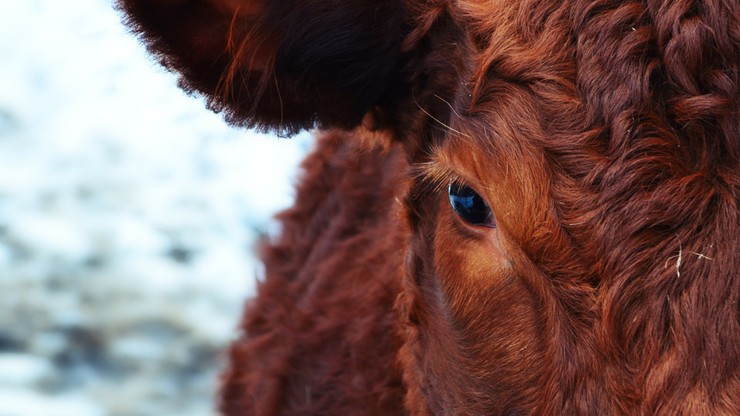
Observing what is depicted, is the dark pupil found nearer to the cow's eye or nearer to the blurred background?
the cow's eye

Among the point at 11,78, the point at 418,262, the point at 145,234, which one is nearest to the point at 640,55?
the point at 418,262

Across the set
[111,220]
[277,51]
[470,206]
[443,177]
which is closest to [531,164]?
[470,206]

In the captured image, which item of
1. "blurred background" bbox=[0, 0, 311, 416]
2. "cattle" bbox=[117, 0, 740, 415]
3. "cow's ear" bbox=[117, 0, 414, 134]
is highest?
"blurred background" bbox=[0, 0, 311, 416]

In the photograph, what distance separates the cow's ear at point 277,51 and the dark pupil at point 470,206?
46 centimetres

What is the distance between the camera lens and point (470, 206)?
2.23 meters

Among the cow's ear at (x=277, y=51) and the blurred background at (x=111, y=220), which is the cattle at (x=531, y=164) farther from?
the blurred background at (x=111, y=220)

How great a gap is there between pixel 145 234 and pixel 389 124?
4538 millimetres

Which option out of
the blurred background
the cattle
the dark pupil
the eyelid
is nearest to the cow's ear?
the cattle

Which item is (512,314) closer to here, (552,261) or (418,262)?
(552,261)

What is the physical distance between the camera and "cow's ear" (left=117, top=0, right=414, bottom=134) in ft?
7.91

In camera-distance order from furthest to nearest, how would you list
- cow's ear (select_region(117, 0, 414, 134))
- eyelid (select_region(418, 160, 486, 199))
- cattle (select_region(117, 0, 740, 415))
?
cow's ear (select_region(117, 0, 414, 134)) < eyelid (select_region(418, 160, 486, 199)) < cattle (select_region(117, 0, 740, 415))

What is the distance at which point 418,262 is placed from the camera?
8.50 ft

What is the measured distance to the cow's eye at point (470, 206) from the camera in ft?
7.22

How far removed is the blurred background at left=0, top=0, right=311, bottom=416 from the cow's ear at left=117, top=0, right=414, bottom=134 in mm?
2579
